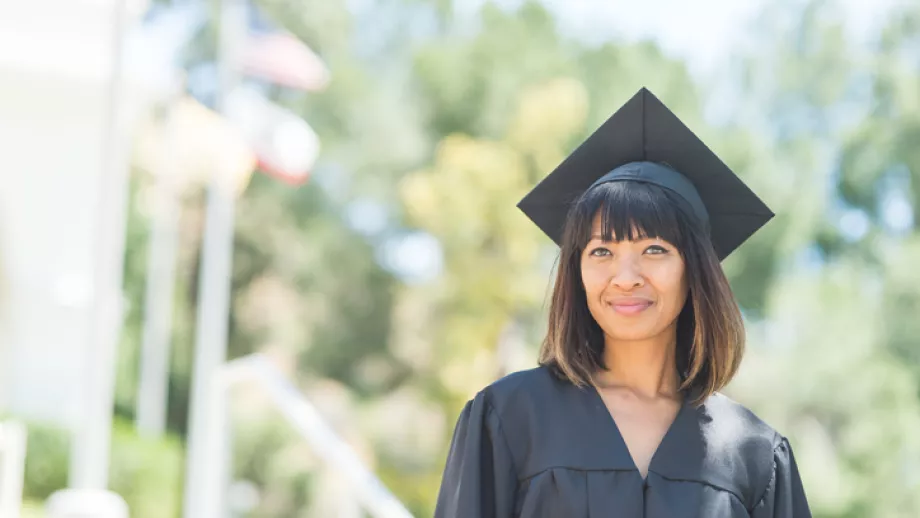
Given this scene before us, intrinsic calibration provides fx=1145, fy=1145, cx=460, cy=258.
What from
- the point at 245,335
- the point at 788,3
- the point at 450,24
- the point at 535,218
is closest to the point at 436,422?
the point at 245,335

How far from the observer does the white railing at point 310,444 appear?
3627 millimetres

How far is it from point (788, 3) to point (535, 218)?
19.9 m

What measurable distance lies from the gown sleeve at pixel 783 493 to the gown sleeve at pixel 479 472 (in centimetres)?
48

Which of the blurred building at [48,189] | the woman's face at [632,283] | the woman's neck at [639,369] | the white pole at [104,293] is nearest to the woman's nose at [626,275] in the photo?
the woman's face at [632,283]

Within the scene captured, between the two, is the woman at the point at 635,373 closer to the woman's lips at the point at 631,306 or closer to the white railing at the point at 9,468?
the woman's lips at the point at 631,306

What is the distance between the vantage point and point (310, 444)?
4.82 metres

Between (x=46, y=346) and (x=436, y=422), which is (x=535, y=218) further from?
(x=436, y=422)

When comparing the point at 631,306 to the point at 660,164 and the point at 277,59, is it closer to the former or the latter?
the point at 660,164

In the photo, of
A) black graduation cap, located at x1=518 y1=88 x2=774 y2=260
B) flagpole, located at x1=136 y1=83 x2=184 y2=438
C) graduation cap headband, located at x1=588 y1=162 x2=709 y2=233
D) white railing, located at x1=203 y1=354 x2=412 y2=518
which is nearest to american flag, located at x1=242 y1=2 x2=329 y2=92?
white railing, located at x1=203 y1=354 x2=412 y2=518

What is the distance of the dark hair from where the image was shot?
219 cm

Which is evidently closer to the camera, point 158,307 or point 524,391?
point 524,391

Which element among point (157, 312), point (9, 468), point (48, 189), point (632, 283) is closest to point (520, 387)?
point (632, 283)

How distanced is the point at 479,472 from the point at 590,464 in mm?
207

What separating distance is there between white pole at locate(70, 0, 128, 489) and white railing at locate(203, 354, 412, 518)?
63cm
